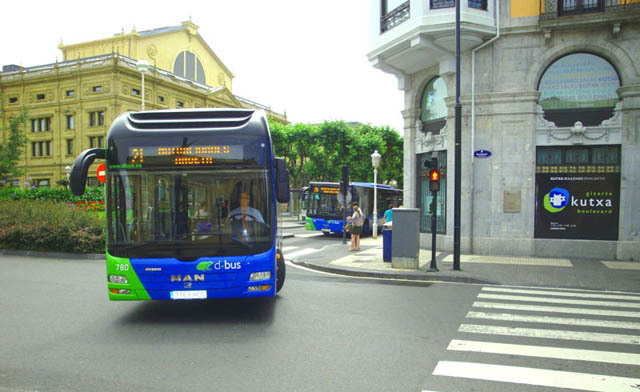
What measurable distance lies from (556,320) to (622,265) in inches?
301

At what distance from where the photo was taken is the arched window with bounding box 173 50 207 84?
220 ft

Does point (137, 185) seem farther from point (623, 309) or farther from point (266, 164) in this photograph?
point (623, 309)

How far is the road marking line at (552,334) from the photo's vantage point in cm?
612

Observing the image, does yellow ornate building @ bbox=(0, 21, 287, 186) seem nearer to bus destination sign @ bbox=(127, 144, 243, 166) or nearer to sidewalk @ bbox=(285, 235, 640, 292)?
sidewalk @ bbox=(285, 235, 640, 292)

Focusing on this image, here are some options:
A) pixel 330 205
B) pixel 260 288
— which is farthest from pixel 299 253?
pixel 260 288

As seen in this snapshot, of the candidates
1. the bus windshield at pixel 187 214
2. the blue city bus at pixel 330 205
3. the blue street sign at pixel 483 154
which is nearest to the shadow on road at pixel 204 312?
the bus windshield at pixel 187 214

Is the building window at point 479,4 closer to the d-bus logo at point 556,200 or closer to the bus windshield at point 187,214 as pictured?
the d-bus logo at point 556,200

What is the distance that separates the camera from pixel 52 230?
51.3 ft

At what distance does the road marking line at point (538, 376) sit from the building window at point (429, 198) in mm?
11274

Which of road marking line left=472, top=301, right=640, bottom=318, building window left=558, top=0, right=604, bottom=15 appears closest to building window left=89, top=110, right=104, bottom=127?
building window left=558, top=0, right=604, bottom=15

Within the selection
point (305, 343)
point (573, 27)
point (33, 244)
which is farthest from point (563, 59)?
point (33, 244)

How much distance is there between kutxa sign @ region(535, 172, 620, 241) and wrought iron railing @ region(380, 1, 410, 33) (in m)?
6.74

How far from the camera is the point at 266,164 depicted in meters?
6.90

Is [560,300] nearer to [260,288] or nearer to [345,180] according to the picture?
[260,288]
